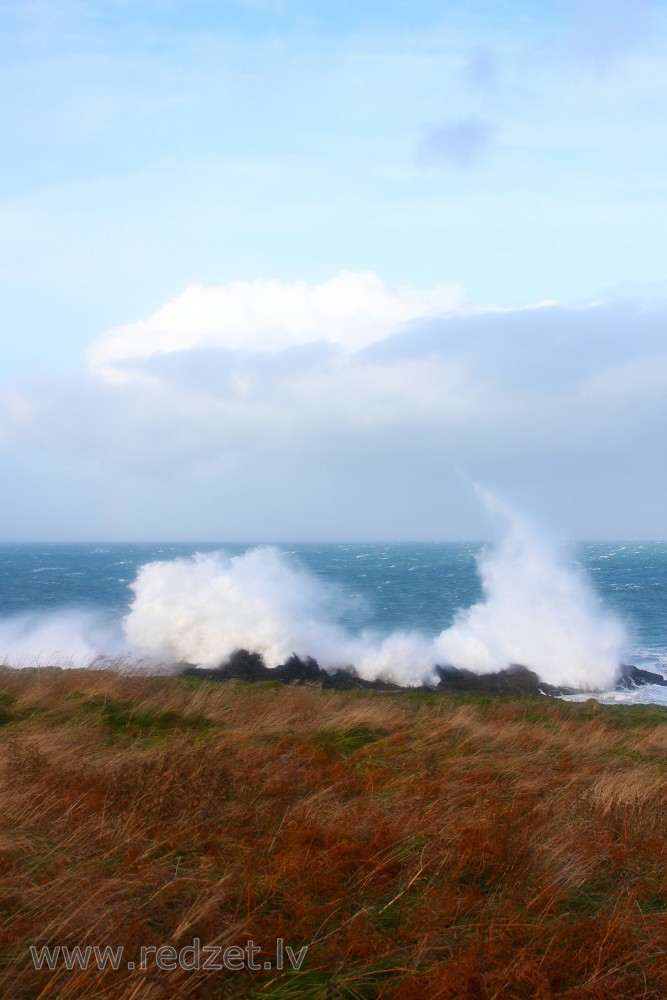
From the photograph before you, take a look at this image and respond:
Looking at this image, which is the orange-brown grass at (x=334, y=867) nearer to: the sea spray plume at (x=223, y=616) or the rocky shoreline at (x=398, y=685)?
the rocky shoreline at (x=398, y=685)

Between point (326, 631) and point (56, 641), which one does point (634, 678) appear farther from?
point (56, 641)

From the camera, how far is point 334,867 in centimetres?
425

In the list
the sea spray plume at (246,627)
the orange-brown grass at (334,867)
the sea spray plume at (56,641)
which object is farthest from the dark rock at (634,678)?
the orange-brown grass at (334,867)

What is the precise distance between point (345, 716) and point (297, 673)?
15.9 metres

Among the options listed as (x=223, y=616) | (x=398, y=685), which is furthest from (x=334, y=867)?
(x=223, y=616)

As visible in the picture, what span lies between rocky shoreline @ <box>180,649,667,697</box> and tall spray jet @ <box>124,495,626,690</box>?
21.6 inches

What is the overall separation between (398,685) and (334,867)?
2134 cm

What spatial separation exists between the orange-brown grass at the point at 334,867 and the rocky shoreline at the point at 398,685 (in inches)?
658

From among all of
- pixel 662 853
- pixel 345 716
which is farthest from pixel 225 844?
pixel 345 716

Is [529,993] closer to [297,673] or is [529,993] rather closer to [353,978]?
[353,978]

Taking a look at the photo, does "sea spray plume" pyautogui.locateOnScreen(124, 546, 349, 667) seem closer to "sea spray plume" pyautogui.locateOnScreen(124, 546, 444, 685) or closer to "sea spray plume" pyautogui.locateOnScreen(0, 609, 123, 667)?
"sea spray plume" pyautogui.locateOnScreen(124, 546, 444, 685)

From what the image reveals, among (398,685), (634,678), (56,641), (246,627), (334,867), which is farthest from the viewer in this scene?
(56,641)

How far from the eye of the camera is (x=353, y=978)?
336cm

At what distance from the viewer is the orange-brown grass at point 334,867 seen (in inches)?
132
